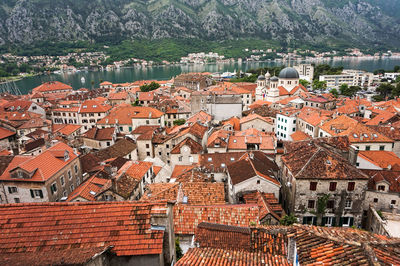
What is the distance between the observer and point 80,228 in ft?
31.8

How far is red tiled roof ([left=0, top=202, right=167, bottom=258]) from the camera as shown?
30.3 ft

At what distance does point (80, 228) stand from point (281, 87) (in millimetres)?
95305

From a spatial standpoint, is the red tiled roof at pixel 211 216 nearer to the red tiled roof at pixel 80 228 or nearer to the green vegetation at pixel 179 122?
the red tiled roof at pixel 80 228

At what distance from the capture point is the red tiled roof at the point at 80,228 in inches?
364

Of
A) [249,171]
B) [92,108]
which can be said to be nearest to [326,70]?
[92,108]

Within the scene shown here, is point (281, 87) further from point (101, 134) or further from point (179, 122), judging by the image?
point (101, 134)

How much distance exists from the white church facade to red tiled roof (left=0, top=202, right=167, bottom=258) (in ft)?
276

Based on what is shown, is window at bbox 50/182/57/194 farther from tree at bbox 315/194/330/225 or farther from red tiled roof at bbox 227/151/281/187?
tree at bbox 315/194/330/225

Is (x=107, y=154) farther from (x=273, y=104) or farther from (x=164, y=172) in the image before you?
(x=273, y=104)

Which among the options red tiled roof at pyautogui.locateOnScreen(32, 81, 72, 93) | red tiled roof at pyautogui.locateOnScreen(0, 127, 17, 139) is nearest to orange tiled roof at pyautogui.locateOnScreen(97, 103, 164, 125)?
red tiled roof at pyautogui.locateOnScreen(0, 127, 17, 139)

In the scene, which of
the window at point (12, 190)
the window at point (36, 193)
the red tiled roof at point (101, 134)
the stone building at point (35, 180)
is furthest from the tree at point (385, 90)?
the window at point (12, 190)

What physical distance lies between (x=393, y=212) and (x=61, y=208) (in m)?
34.2

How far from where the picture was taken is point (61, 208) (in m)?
10.3

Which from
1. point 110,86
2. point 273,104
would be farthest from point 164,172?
point 110,86
